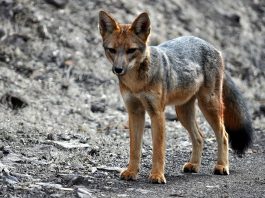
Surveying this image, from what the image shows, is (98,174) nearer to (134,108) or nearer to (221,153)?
(134,108)

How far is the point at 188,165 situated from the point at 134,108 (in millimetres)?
1267

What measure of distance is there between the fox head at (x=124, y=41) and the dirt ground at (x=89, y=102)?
4.41 feet

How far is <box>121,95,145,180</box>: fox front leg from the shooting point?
781 cm

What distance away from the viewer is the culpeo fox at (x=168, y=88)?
766 cm

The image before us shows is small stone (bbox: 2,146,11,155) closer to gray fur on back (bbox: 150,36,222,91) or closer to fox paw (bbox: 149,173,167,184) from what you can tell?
fox paw (bbox: 149,173,167,184)

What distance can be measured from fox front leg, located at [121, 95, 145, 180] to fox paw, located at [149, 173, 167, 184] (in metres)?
0.24

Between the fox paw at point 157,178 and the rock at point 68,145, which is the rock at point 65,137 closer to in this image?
the rock at point 68,145

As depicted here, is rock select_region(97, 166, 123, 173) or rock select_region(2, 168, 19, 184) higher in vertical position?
rock select_region(2, 168, 19, 184)

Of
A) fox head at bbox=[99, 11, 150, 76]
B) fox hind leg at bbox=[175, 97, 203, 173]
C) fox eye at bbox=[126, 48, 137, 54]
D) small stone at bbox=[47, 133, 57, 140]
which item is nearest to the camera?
fox head at bbox=[99, 11, 150, 76]

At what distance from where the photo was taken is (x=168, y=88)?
26.3 ft

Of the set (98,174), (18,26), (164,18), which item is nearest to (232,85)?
(98,174)

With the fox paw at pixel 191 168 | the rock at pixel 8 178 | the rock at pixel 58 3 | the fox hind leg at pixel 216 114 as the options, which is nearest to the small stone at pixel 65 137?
the fox paw at pixel 191 168

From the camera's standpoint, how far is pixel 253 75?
54.2 ft

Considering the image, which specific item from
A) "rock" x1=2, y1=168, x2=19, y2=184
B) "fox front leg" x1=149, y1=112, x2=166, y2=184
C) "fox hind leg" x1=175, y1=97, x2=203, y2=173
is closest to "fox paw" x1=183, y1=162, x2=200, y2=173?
"fox hind leg" x1=175, y1=97, x2=203, y2=173
